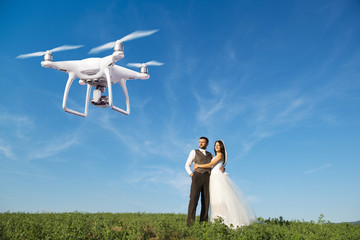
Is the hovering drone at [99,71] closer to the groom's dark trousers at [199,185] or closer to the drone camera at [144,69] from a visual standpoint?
the drone camera at [144,69]

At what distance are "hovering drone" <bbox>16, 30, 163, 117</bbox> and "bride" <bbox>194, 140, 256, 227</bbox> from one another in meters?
4.17

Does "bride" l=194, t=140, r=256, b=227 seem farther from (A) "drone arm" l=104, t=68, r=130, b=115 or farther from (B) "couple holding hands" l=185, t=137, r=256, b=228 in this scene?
(A) "drone arm" l=104, t=68, r=130, b=115

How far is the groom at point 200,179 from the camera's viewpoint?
341 inches

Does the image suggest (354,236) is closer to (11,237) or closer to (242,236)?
(242,236)

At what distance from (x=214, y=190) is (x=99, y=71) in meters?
5.54

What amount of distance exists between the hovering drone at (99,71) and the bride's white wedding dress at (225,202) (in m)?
4.43

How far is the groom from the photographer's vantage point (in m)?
8.66

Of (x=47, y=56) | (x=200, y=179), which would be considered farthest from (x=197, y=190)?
(x=47, y=56)

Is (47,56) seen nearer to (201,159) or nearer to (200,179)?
(201,159)

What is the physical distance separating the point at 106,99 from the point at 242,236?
6.88 meters

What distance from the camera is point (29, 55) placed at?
36.3 feet

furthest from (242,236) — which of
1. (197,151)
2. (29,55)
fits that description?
(29,55)

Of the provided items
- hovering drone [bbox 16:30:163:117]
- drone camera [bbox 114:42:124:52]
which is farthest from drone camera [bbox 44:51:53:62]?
drone camera [bbox 114:42:124:52]

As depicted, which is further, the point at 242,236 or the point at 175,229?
the point at 175,229
